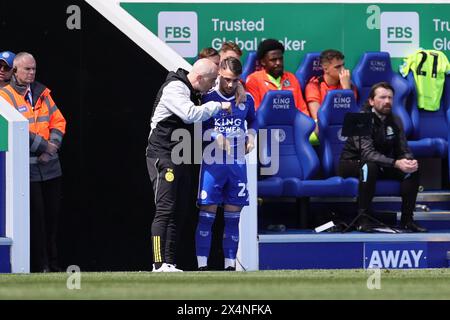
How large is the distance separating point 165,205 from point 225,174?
63 cm

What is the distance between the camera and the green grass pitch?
8352 mm

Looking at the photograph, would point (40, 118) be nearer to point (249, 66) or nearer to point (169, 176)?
point (169, 176)

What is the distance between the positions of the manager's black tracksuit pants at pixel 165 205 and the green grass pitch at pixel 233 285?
0.89 ft

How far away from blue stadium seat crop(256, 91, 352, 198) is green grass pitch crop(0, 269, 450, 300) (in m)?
1.71

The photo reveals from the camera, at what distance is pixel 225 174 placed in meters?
10.1

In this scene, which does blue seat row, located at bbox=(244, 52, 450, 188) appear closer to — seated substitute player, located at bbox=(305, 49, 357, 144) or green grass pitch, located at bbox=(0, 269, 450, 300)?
seated substitute player, located at bbox=(305, 49, 357, 144)

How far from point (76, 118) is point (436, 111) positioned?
375 cm

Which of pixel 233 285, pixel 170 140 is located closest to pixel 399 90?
pixel 170 140

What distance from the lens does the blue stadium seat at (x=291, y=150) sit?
1148 cm

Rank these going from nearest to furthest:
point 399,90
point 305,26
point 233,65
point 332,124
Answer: point 233,65, point 332,124, point 399,90, point 305,26

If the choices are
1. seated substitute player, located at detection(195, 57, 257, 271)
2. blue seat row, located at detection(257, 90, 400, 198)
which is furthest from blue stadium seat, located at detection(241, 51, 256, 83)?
seated substitute player, located at detection(195, 57, 257, 271)

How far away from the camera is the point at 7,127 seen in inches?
399

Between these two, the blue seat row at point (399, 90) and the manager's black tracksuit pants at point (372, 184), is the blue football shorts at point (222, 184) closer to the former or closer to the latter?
the manager's black tracksuit pants at point (372, 184)

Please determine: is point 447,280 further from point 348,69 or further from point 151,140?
point 348,69
